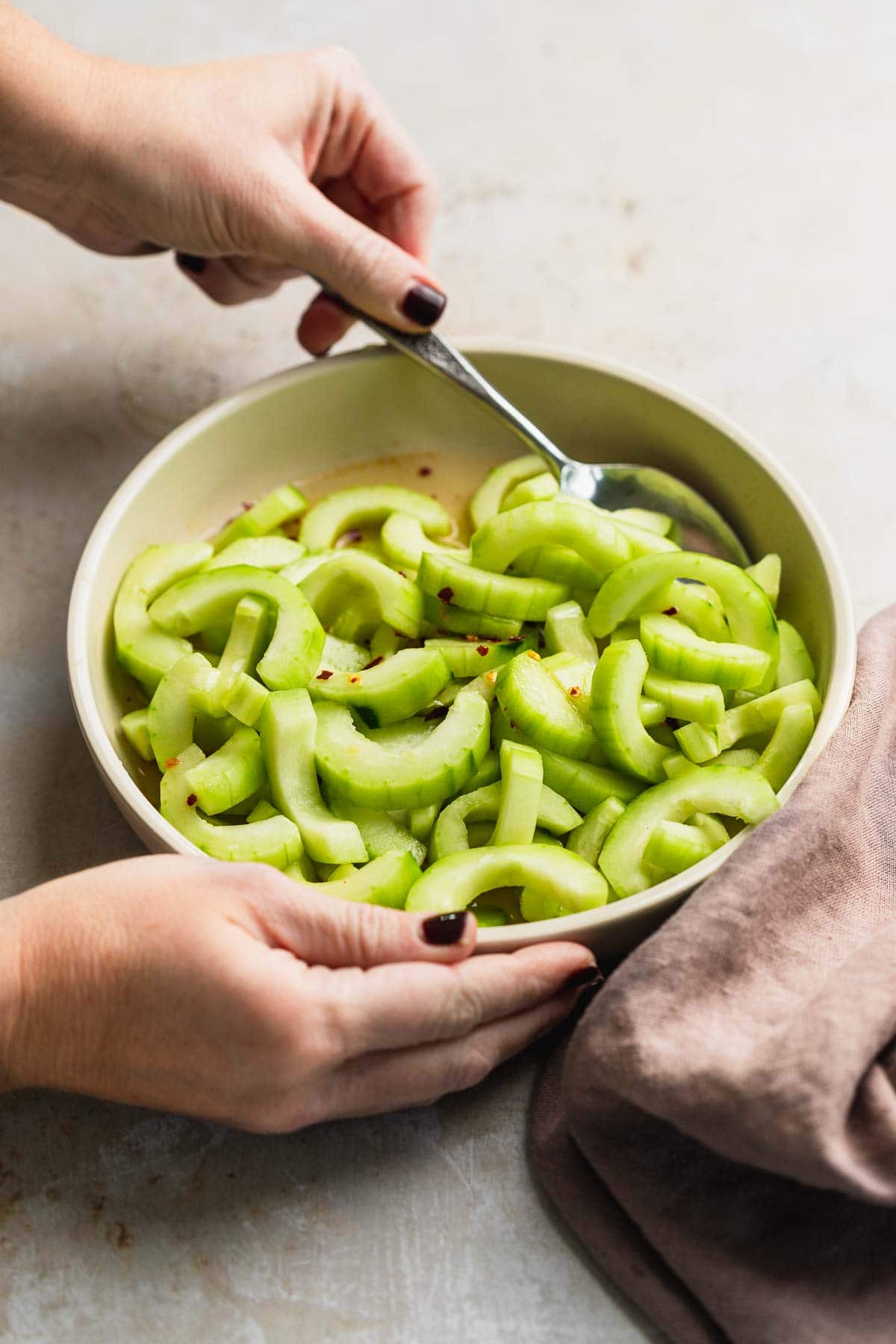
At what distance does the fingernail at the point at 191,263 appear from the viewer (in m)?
1.98

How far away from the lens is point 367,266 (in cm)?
171

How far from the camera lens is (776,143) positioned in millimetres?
2428

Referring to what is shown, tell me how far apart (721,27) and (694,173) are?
1.44 ft

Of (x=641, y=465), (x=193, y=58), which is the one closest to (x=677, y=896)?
(x=641, y=465)

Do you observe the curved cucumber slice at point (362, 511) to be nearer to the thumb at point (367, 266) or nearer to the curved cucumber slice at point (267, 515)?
the curved cucumber slice at point (267, 515)

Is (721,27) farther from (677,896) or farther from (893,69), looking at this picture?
(677,896)

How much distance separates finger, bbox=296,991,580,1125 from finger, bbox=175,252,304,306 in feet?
3.90

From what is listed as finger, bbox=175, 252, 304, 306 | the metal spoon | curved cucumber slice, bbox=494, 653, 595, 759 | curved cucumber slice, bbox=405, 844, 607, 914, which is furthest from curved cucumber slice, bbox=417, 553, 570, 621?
finger, bbox=175, 252, 304, 306

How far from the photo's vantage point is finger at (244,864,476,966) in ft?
4.03

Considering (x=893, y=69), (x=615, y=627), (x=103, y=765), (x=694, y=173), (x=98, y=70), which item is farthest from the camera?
(x=893, y=69)

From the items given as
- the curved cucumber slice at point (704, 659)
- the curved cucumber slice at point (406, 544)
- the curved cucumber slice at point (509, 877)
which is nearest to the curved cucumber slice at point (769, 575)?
the curved cucumber slice at point (704, 659)

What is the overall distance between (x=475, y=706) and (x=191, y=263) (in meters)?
0.96

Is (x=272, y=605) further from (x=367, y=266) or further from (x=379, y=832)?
(x=367, y=266)

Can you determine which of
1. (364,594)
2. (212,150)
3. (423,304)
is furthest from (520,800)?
(212,150)
